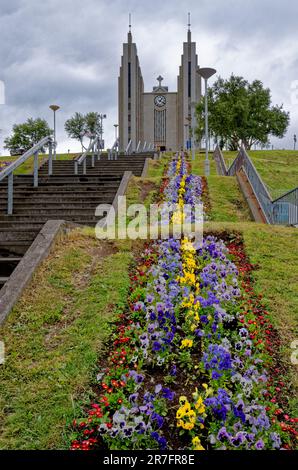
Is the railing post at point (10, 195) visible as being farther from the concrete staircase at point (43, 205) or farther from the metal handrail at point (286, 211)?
the metal handrail at point (286, 211)

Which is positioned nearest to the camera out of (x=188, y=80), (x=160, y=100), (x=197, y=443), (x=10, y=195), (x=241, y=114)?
(x=197, y=443)

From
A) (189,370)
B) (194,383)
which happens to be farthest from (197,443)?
(189,370)

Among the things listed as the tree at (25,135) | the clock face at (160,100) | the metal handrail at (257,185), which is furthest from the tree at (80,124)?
the metal handrail at (257,185)

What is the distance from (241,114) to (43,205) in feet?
105

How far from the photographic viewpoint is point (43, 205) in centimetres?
986

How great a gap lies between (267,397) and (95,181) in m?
9.60

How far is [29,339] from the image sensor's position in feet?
14.5

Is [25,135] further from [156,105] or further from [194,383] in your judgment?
[194,383]

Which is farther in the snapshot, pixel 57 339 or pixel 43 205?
pixel 43 205

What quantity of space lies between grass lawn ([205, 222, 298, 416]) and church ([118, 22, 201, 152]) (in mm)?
67168

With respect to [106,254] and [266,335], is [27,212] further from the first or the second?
[266,335]

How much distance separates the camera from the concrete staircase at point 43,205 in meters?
7.06

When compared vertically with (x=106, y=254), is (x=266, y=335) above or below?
below
